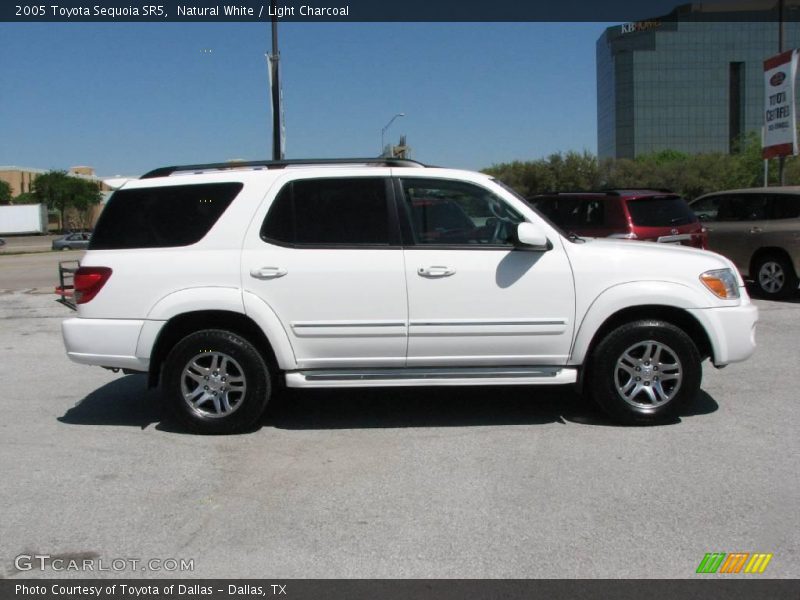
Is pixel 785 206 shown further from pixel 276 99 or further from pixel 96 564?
pixel 96 564

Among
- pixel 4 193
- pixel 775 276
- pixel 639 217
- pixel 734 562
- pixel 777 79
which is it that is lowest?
pixel 734 562

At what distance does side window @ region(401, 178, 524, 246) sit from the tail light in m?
2.31

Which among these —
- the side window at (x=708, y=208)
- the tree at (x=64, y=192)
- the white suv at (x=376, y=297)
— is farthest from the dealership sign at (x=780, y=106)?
the tree at (x=64, y=192)

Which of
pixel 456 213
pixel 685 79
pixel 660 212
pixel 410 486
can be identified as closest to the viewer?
pixel 410 486

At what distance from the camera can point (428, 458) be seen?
5477 millimetres

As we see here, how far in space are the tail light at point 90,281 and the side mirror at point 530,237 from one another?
303cm

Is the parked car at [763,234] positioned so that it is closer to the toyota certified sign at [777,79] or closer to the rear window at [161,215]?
the toyota certified sign at [777,79]

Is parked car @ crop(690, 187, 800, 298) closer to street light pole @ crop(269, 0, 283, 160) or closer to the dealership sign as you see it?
the dealership sign

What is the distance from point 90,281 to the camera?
595cm

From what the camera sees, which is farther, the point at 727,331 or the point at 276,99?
the point at 276,99

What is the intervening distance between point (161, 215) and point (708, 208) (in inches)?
427

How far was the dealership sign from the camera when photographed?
17.8m

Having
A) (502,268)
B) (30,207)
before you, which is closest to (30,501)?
(502,268)

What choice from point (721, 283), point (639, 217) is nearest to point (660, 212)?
point (639, 217)
